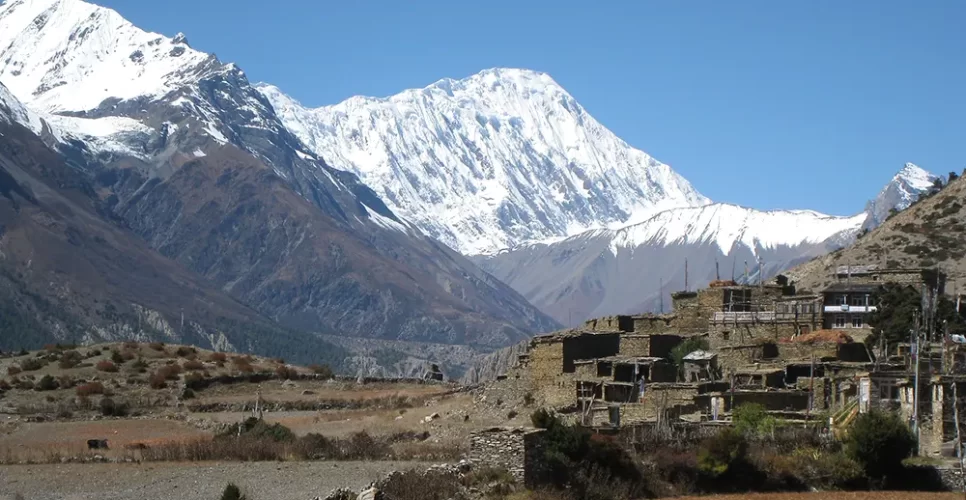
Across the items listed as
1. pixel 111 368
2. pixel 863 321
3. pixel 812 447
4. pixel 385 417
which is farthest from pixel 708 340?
pixel 111 368

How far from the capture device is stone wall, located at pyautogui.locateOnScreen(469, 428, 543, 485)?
134ft

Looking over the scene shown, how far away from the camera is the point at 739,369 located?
61344 millimetres

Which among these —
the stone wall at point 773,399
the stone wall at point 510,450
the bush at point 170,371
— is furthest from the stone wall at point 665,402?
the bush at point 170,371

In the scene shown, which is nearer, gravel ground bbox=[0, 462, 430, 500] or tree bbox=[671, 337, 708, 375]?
gravel ground bbox=[0, 462, 430, 500]

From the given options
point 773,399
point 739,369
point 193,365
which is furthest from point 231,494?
point 193,365

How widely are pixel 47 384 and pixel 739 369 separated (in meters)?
41.1

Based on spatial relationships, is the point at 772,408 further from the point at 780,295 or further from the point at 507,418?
the point at 780,295

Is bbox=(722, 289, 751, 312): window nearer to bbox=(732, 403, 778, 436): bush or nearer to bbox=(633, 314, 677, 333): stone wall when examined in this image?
bbox=(633, 314, 677, 333): stone wall

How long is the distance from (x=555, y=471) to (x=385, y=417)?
28933 mm

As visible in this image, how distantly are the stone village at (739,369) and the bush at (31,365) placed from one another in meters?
34.2

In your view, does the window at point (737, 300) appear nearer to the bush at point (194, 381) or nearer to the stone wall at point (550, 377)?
the stone wall at point (550, 377)

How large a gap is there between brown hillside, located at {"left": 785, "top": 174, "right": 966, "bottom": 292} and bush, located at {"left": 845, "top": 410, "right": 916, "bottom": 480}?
53691 mm

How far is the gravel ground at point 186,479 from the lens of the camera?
44.0 m

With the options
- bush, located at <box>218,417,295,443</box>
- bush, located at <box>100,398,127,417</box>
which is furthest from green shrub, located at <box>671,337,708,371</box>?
bush, located at <box>100,398,127,417</box>
